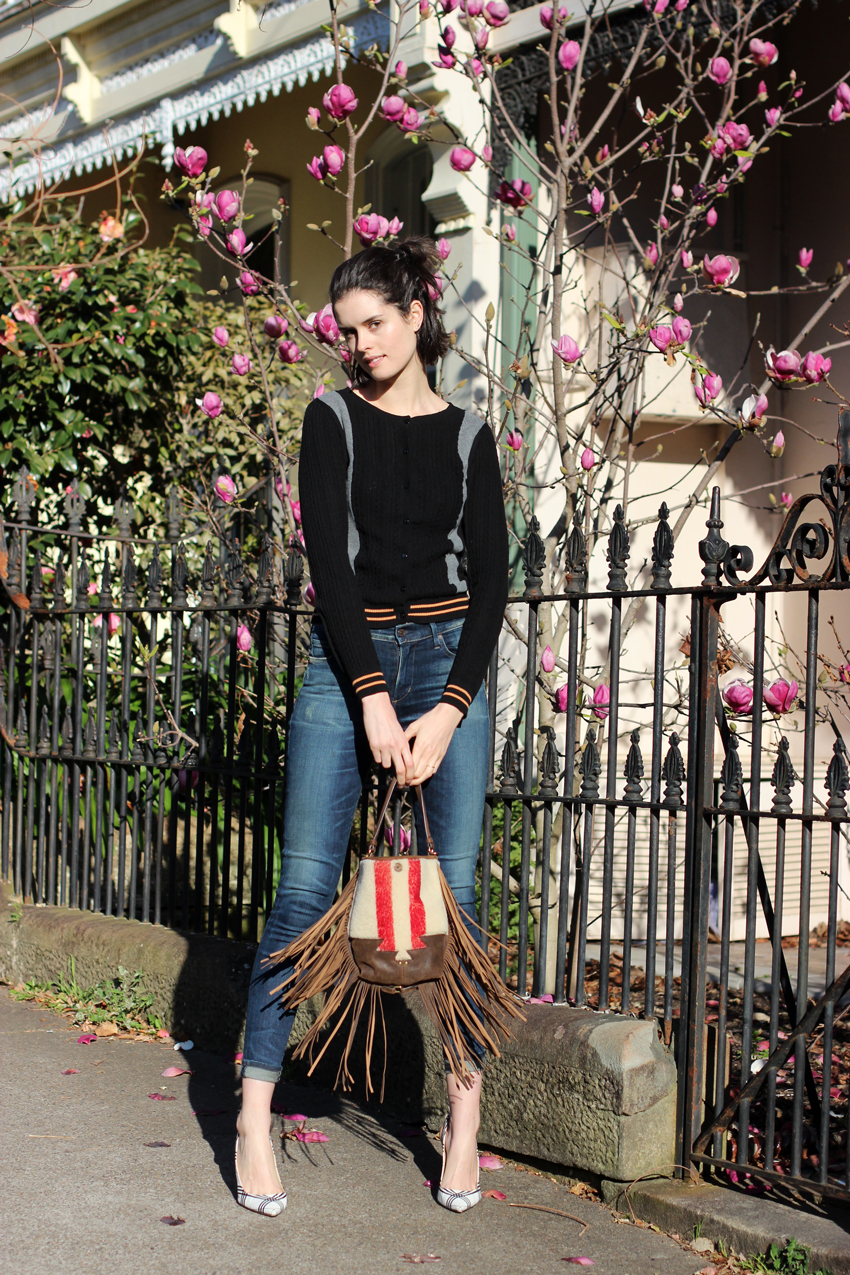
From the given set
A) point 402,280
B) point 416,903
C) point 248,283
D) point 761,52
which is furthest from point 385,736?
point 761,52

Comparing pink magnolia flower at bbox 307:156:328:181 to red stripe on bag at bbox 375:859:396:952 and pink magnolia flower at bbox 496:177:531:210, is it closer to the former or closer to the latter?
pink magnolia flower at bbox 496:177:531:210

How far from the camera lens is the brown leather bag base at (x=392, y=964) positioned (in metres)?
2.67

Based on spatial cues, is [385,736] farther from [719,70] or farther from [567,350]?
[719,70]

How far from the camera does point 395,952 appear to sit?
8.76ft

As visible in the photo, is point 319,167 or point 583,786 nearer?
point 583,786

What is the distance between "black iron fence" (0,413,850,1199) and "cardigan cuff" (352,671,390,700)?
687mm

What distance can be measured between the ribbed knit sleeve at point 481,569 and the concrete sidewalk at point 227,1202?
1141 millimetres

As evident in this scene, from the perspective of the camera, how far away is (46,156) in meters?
9.09

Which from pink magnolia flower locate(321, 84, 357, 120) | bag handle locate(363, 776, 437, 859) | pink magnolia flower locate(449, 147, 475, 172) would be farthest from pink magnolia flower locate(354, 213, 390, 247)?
bag handle locate(363, 776, 437, 859)

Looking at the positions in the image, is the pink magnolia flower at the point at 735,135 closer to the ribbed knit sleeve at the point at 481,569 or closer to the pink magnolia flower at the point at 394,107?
the pink magnolia flower at the point at 394,107

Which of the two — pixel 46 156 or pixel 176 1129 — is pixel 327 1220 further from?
pixel 46 156

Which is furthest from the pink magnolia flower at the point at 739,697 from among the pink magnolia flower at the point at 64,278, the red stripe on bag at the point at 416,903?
the pink magnolia flower at the point at 64,278

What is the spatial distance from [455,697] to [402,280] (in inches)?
36.7

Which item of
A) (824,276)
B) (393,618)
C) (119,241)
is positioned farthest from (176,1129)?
(824,276)
